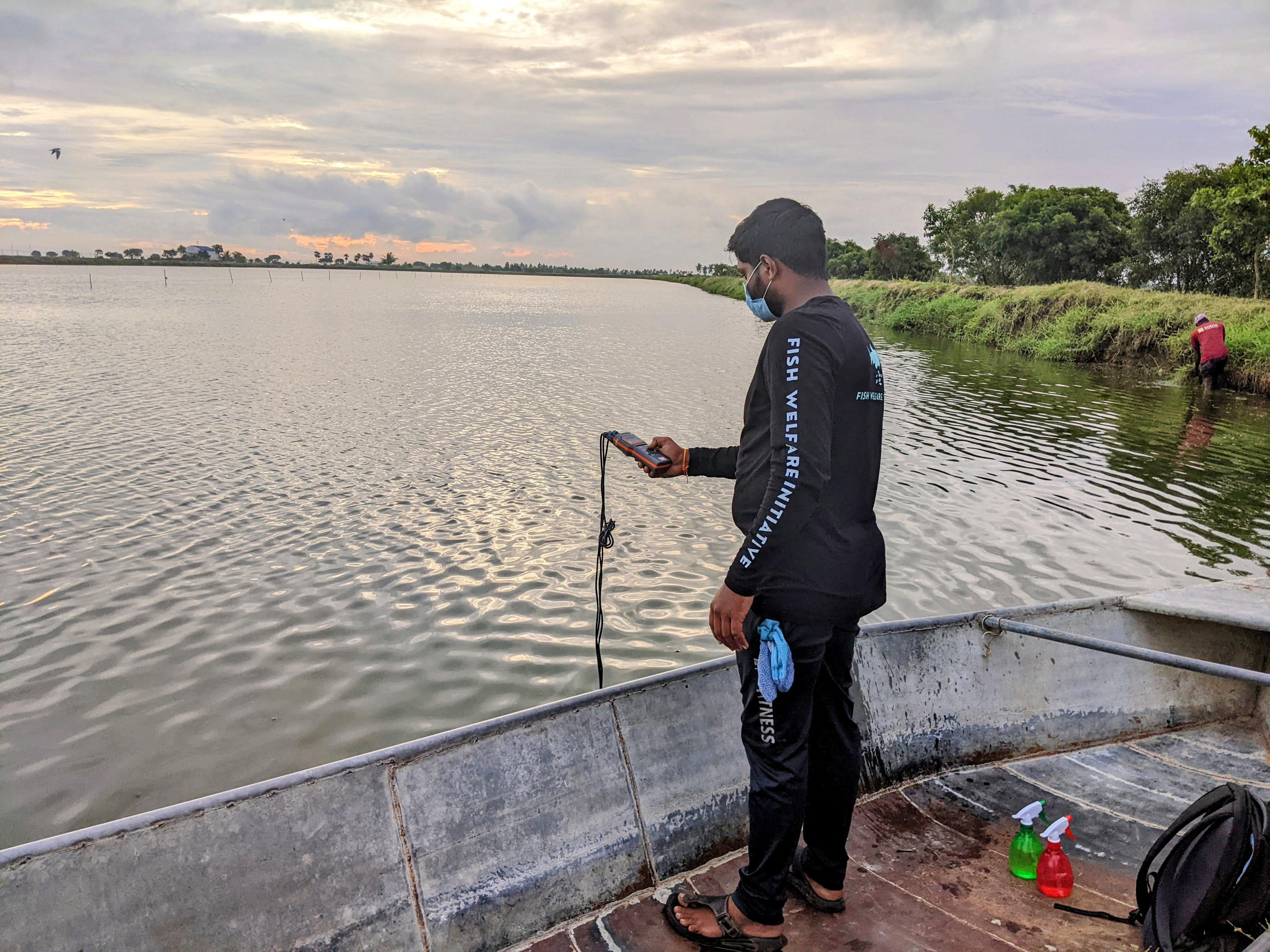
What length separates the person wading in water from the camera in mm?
19281

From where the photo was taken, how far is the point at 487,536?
8.63 metres

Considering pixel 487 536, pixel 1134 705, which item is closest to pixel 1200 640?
pixel 1134 705

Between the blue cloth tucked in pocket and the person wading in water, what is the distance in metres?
21.6

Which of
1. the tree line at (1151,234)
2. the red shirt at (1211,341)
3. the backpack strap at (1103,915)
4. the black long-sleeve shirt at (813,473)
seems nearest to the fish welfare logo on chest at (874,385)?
the black long-sleeve shirt at (813,473)

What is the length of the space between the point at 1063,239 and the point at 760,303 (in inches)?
1936

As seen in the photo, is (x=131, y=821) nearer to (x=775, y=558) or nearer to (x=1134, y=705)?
(x=775, y=558)

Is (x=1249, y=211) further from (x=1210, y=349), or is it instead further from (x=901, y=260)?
(x=901, y=260)

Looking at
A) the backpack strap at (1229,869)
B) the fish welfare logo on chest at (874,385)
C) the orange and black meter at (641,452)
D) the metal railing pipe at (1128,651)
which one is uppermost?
the fish welfare logo on chest at (874,385)

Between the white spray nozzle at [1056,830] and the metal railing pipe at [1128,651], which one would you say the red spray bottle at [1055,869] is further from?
the metal railing pipe at [1128,651]

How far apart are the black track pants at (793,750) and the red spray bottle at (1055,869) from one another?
819mm

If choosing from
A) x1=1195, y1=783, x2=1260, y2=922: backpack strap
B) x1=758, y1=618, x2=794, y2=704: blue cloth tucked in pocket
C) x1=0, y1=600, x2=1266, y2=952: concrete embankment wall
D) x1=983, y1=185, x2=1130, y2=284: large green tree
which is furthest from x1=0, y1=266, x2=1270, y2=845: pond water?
x1=983, y1=185, x2=1130, y2=284: large green tree

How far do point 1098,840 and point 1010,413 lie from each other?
15.2 metres

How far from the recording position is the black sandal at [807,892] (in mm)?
2857

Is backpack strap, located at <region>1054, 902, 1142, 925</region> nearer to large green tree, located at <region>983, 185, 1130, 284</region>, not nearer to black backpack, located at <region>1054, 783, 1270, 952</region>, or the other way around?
black backpack, located at <region>1054, 783, 1270, 952</region>
